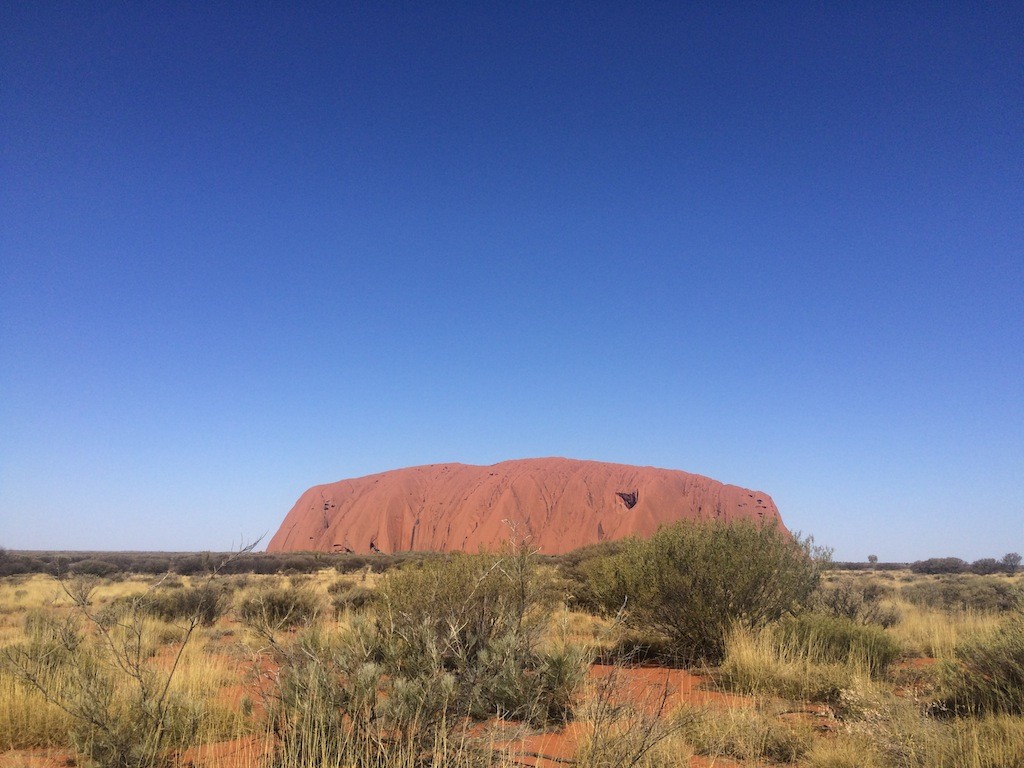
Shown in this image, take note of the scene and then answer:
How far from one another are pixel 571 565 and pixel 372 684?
20.3 metres

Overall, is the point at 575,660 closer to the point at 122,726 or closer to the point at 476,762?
the point at 476,762

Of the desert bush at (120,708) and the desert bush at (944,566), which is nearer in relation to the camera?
the desert bush at (120,708)

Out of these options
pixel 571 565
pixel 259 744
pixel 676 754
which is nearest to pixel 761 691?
pixel 676 754

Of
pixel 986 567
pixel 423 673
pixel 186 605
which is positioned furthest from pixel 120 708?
pixel 986 567

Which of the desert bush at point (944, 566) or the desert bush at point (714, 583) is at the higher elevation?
the desert bush at point (714, 583)

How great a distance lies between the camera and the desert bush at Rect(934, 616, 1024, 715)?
5.00 m

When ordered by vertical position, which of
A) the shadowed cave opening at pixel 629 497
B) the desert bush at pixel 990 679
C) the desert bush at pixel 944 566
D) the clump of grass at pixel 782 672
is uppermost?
the shadowed cave opening at pixel 629 497

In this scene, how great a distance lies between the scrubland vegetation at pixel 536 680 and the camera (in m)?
3.54

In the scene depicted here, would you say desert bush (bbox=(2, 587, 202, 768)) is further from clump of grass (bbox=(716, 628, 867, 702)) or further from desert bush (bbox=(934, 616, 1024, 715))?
desert bush (bbox=(934, 616, 1024, 715))

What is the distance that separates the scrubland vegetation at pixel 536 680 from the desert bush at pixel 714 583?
0.03 meters

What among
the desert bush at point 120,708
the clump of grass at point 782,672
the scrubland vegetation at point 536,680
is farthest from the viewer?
the clump of grass at point 782,672

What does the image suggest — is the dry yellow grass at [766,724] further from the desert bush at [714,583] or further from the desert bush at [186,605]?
the desert bush at [186,605]

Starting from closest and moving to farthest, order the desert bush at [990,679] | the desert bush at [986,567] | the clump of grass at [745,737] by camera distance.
Result: the clump of grass at [745,737] < the desert bush at [990,679] < the desert bush at [986,567]

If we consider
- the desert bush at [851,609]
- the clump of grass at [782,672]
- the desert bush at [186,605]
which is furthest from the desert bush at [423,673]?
the desert bush at [186,605]
